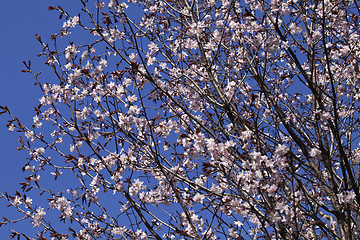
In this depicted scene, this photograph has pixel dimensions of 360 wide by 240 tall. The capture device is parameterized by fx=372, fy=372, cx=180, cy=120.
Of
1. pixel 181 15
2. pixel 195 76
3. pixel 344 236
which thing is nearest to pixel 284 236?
pixel 344 236

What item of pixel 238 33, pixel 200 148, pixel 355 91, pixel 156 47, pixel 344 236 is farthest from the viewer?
pixel 355 91

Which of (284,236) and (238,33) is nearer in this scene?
(284,236)

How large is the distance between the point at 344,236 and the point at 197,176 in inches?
78.6

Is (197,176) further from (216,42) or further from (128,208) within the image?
(216,42)

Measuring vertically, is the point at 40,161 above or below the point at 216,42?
below

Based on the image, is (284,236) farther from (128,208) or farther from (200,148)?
(128,208)

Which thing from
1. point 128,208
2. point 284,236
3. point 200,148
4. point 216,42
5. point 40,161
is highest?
point 216,42

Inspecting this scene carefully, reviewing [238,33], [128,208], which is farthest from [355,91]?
[128,208]

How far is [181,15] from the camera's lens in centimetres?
621

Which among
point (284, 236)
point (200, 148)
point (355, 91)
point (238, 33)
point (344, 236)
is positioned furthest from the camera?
point (355, 91)

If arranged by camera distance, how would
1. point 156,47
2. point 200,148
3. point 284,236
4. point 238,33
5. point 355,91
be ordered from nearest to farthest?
point 284,236 → point 200,148 → point 238,33 → point 156,47 → point 355,91

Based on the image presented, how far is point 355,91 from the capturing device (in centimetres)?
590

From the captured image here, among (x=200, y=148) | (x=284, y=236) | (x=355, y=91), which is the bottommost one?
(x=284, y=236)

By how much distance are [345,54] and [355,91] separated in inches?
27.9
